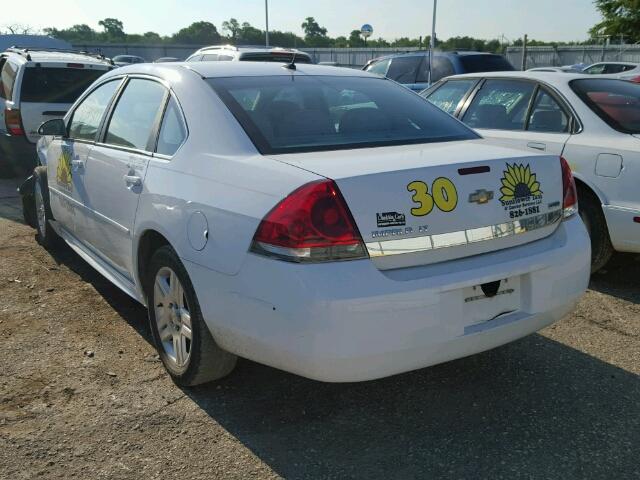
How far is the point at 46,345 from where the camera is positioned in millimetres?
3729

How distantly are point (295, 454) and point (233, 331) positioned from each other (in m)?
0.57

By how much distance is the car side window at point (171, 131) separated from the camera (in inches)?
125

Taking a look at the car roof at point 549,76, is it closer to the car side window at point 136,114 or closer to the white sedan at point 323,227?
the white sedan at point 323,227

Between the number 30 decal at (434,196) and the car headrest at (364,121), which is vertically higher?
the car headrest at (364,121)

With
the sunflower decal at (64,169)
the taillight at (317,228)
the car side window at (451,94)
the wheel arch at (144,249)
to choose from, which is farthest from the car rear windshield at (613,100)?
the sunflower decal at (64,169)

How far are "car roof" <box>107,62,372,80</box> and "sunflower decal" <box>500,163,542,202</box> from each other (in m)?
1.40

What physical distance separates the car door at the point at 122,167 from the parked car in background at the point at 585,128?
2.21 metres

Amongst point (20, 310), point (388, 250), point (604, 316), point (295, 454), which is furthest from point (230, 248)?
point (604, 316)

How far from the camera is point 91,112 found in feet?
14.4

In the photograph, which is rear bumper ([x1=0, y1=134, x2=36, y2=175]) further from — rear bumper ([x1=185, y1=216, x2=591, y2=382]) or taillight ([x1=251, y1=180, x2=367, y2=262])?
taillight ([x1=251, y1=180, x2=367, y2=262])

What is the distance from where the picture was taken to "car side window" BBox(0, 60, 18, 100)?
8.67 metres

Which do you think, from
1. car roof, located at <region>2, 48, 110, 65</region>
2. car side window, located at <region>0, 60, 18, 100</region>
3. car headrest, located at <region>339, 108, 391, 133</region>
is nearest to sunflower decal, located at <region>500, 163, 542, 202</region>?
car headrest, located at <region>339, 108, 391, 133</region>

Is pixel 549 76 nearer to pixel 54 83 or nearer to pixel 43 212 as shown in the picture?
pixel 43 212

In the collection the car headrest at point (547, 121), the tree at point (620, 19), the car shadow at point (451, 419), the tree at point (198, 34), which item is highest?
the tree at point (198, 34)
